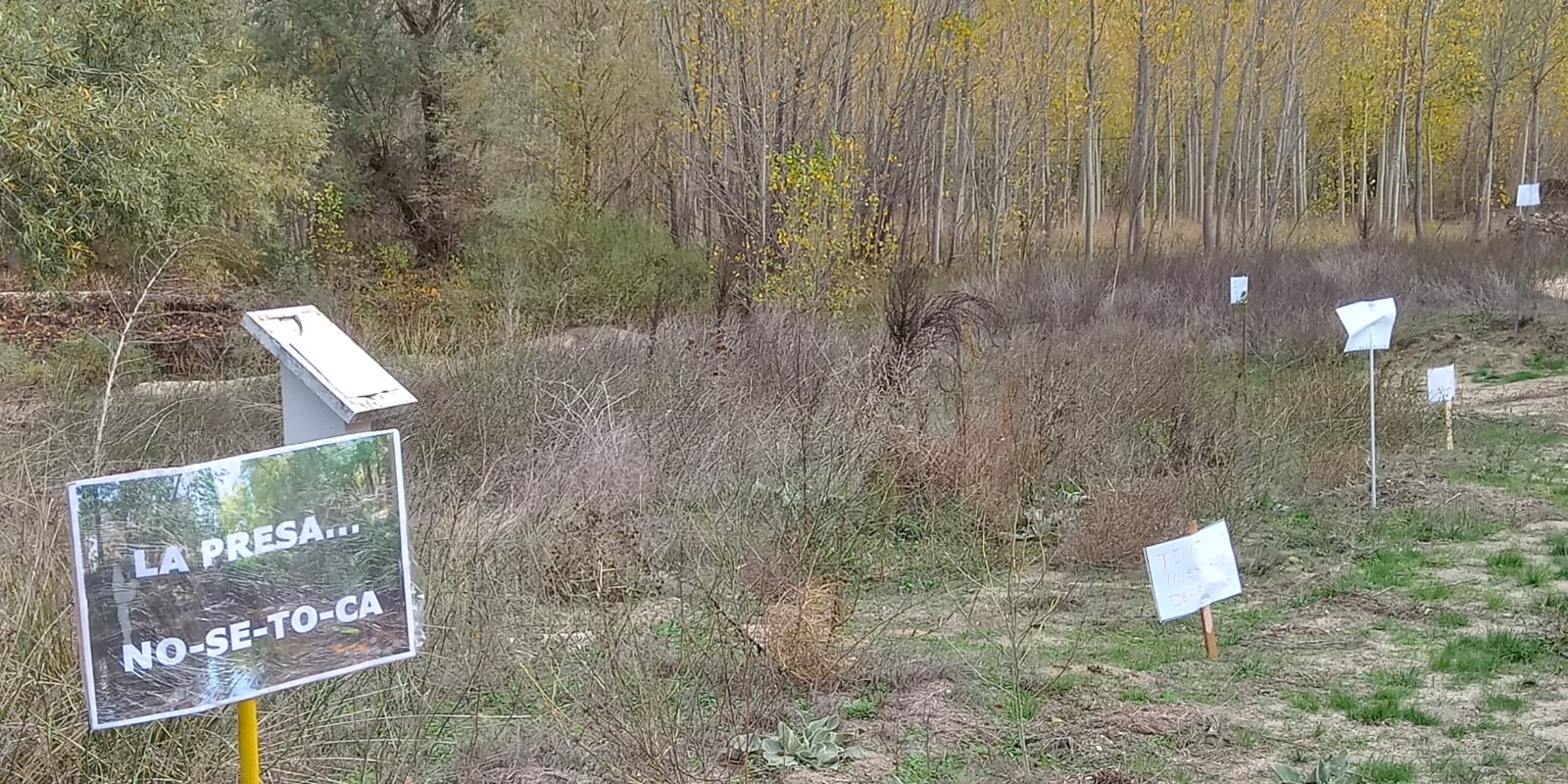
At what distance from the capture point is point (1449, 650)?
4977 mm

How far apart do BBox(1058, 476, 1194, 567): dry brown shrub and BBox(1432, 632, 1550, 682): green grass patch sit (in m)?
1.70

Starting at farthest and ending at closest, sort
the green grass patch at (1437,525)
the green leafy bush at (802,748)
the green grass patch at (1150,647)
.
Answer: the green grass patch at (1437,525)
the green grass patch at (1150,647)
the green leafy bush at (802,748)

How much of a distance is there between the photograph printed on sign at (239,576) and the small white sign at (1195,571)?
2.97 m

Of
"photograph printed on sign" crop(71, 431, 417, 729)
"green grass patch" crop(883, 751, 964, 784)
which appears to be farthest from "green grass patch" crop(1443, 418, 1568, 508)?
"photograph printed on sign" crop(71, 431, 417, 729)

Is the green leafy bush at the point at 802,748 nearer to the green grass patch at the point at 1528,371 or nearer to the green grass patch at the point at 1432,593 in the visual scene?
the green grass patch at the point at 1432,593

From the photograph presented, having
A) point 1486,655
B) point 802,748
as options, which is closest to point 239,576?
point 802,748

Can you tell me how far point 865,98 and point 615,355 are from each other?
646 cm

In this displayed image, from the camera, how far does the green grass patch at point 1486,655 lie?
4.79m

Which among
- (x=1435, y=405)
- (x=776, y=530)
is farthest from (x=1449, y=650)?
(x=1435, y=405)

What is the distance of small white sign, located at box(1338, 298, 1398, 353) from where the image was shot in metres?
7.38

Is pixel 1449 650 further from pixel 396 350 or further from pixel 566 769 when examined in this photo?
pixel 396 350

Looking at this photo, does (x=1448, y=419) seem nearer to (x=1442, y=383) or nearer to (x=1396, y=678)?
(x=1442, y=383)

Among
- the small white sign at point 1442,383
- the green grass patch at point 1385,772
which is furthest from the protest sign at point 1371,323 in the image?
the green grass patch at point 1385,772

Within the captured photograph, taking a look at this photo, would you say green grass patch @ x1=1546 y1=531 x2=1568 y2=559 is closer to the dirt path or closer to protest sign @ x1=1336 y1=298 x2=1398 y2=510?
protest sign @ x1=1336 y1=298 x2=1398 y2=510
